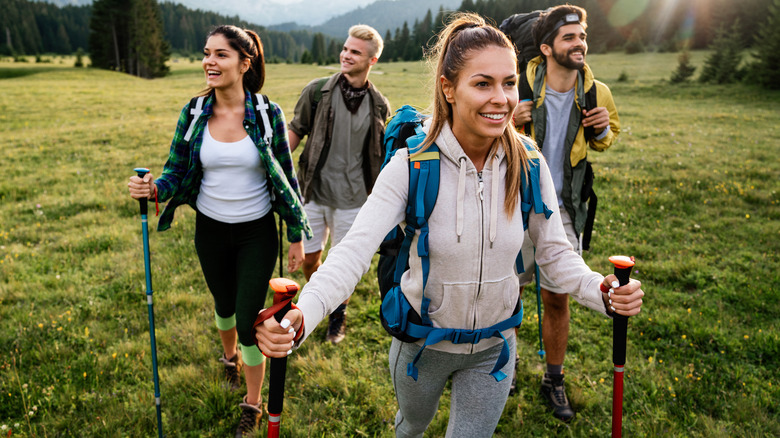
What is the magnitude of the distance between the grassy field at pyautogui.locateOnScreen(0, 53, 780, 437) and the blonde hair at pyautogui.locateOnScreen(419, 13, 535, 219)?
0.50 meters

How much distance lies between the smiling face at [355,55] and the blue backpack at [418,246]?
2777 mm

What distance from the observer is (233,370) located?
4.90m

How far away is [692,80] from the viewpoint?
4206 centimetres

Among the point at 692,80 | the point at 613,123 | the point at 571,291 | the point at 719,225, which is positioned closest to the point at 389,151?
the point at 571,291

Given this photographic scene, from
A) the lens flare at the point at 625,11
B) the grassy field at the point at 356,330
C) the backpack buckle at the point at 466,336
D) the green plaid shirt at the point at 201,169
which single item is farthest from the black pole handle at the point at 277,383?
the lens flare at the point at 625,11

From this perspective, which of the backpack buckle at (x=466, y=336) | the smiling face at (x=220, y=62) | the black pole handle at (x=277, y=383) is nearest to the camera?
the black pole handle at (x=277, y=383)

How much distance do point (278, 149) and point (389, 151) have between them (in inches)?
74.8

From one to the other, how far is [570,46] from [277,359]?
3.62 m

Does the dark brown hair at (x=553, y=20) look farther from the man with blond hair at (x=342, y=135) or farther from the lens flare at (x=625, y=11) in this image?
the lens flare at (x=625, y=11)

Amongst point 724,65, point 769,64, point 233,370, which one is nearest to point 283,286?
point 233,370

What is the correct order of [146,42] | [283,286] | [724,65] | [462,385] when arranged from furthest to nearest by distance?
[146,42]
[724,65]
[462,385]
[283,286]

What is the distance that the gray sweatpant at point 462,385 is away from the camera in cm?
271

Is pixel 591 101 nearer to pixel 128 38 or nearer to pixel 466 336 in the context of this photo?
pixel 466 336

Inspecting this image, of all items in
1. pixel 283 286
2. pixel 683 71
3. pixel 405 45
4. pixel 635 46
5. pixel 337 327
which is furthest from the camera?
pixel 405 45
